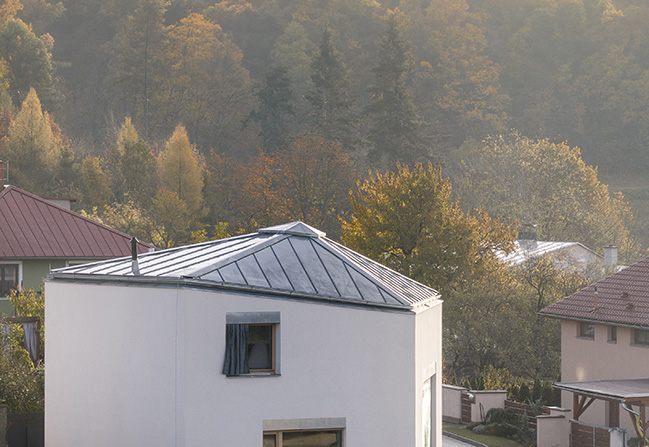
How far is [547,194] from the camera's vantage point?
241 ft

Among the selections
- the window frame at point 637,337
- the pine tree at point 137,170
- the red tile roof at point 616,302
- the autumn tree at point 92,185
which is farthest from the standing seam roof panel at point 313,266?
the pine tree at point 137,170

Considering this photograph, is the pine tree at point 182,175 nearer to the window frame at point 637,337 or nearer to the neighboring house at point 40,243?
the neighboring house at point 40,243

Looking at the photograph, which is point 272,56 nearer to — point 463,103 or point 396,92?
point 463,103

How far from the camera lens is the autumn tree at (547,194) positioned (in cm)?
7056

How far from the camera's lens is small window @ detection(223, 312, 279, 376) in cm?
1686

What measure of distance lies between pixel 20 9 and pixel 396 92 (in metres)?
43.6

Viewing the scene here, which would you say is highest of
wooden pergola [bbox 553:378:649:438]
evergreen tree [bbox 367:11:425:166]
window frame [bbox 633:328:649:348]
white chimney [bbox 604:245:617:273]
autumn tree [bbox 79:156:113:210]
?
evergreen tree [bbox 367:11:425:166]

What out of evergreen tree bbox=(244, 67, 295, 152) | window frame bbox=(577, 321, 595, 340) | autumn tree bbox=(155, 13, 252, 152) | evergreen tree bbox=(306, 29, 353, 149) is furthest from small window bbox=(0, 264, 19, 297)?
autumn tree bbox=(155, 13, 252, 152)

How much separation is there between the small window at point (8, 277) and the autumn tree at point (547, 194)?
4135 centimetres

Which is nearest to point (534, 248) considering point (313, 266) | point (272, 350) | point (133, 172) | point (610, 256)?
point (610, 256)

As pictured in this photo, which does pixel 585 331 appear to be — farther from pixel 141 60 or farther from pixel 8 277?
pixel 141 60

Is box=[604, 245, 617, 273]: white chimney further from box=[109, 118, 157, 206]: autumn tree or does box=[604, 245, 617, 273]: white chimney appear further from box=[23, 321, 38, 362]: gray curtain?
box=[109, 118, 157, 206]: autumn tree

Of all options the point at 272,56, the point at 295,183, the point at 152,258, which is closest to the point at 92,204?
the point at 295,183

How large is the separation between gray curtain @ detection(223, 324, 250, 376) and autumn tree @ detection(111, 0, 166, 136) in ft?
240
